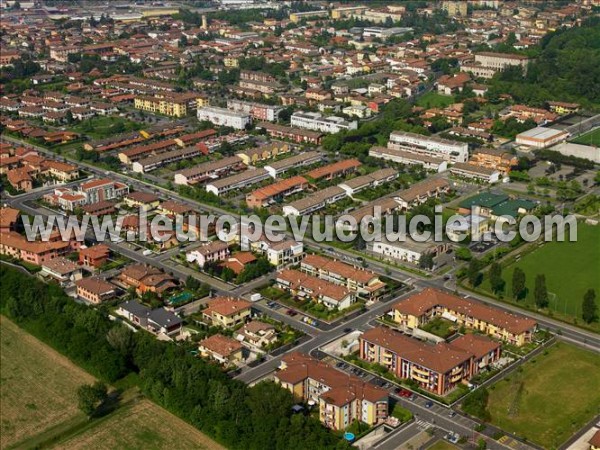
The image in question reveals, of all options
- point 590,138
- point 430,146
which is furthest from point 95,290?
point 590,138

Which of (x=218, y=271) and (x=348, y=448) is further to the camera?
(x=218, y=271)

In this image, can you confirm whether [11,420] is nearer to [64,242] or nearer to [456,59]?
[64,242]

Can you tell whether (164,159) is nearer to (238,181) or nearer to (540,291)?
(238,181)

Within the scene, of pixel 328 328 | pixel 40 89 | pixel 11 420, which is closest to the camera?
pixel 11 420

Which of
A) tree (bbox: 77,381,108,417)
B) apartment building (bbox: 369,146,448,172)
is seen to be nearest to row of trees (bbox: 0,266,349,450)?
tree (bbox: 77,381,108,417)

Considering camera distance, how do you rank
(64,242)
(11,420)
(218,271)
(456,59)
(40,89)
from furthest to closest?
(456,59), (40,89), (64,242), (218,271), (11,420)

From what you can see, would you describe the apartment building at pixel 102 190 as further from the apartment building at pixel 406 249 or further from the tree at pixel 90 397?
the tree at pixel 90 397

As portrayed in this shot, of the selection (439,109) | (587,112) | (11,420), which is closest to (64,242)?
(11,420)
